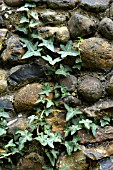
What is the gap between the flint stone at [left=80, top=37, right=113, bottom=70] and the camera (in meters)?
1.68

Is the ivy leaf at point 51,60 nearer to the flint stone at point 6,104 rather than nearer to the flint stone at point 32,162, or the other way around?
the flint stone at point 6,104

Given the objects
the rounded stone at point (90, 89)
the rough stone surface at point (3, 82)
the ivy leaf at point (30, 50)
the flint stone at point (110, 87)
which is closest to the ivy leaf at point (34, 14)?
the ivy leaf at point (30, 50)

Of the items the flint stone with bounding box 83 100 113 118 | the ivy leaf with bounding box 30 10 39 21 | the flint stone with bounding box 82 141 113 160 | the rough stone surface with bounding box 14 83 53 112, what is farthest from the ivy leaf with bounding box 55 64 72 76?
the flint stone with bounding box 82 141 113 160

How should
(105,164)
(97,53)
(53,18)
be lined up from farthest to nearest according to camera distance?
(53,18) → (97,53) → (105,164)

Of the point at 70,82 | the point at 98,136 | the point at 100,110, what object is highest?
the point at 70,82

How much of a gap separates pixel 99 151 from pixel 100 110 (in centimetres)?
24

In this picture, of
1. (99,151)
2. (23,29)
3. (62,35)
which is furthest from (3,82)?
(99,151)

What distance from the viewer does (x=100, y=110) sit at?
1.65 metres

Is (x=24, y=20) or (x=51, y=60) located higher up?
(x=24, y=20)

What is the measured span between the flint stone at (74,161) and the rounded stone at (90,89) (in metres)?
0.33

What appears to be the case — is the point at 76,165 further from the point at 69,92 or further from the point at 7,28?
the point at 7,28

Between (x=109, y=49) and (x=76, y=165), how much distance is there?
0.71 metres

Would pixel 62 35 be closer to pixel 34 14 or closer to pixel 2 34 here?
pixel 34 14

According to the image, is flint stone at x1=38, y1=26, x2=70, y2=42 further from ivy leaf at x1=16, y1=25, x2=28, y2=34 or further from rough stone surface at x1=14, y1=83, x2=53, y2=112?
rough stone surface at x1=14, y1=83, x2=53, y2=112
